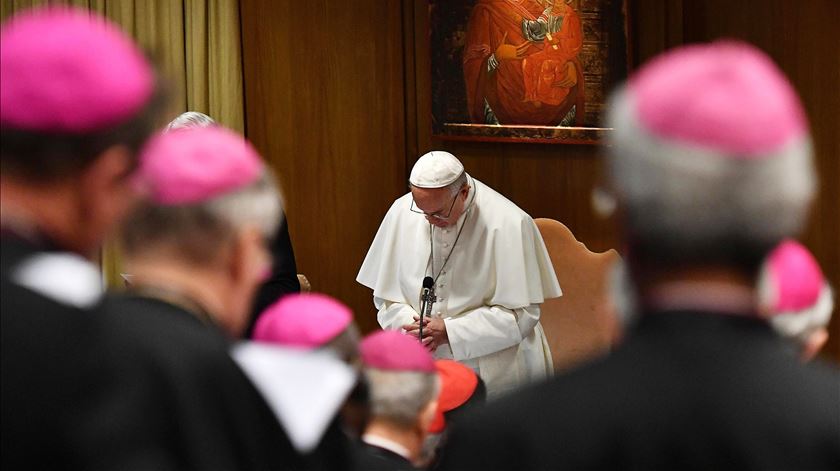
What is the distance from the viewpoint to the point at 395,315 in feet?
19.1

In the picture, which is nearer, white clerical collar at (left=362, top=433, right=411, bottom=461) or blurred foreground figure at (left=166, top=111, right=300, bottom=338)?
white clerical collar at (left=362, top=433, right=411, bottom=461)

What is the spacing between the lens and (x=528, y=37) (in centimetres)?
786

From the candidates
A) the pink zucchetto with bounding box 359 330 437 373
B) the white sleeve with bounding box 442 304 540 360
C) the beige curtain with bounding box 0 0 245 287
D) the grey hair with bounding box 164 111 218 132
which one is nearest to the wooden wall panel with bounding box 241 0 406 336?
the beige curtain with bounding box 0 0 245 287

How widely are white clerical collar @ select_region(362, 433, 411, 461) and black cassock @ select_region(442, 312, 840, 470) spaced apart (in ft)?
2.80

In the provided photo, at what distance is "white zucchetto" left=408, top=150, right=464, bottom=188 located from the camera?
5766 mm

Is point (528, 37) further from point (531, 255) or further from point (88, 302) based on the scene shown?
point (88, 302)

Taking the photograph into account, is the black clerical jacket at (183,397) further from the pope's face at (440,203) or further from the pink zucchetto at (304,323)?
the pope's face at (440,203)

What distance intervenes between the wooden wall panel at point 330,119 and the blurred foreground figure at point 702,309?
19.0ft

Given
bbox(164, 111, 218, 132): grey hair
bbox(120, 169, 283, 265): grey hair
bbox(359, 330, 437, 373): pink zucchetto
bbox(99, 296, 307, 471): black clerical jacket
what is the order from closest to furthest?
bbox(99, 296, 307, 471): black clerical jacket → bbox(120, 169, 283, 265): grey hair → bbox(359, 330, 437, 373): pink zucchetto → bbox(164, 111, 218, 132): grey hair

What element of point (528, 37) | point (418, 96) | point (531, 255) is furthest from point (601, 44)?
point (531, 255)

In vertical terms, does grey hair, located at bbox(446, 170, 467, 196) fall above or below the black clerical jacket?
above

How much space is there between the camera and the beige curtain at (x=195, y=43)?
6645 mm

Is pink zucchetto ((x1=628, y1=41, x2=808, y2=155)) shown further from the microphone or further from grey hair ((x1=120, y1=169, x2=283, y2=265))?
the microphone

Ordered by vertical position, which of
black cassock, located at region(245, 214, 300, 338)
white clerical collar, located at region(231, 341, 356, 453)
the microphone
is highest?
white clerical collar, located at region(231, 341, 356, 453)
